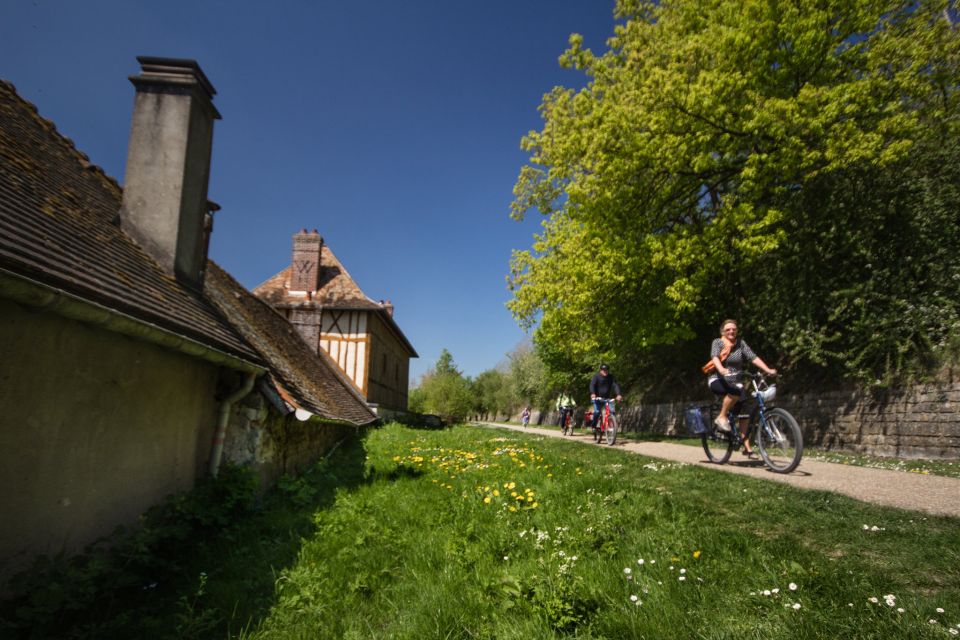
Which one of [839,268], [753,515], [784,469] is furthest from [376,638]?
[839,268]

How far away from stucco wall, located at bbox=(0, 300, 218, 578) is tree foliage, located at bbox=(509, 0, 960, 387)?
429 inches

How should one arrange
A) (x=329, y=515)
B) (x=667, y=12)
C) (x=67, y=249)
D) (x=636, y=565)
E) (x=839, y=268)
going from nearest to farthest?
1. (x=636, y=565)
2. (x=67, y=249)
3. (x=329, y=515)
4. (x=839, y=268)
5. (x=667, y=12)

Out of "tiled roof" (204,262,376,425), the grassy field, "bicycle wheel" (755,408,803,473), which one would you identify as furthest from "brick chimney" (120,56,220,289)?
"bicycle wheel" (755,408,803,473)

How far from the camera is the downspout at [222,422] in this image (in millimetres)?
4543

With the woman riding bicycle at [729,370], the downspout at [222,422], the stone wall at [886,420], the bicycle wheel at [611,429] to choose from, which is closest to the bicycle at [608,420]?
the bicycle wheel at [611,429]

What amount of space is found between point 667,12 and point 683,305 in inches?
373

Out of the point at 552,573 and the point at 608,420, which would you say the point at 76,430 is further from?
the point at 608,420

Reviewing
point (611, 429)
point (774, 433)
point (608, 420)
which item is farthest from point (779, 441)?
point (608, 420)

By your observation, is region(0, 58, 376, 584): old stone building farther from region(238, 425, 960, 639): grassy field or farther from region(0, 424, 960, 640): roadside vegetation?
region(238, 425, 960, 639): grassy field

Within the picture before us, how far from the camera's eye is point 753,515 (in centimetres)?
338

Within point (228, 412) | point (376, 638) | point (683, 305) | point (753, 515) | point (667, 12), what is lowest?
point (376, 638)

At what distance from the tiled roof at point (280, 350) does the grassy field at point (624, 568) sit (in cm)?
306

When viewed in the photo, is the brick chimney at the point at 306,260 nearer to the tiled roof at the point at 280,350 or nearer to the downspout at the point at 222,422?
the tiled roof at the point at 280,350

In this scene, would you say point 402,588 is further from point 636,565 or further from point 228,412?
point 228,412
